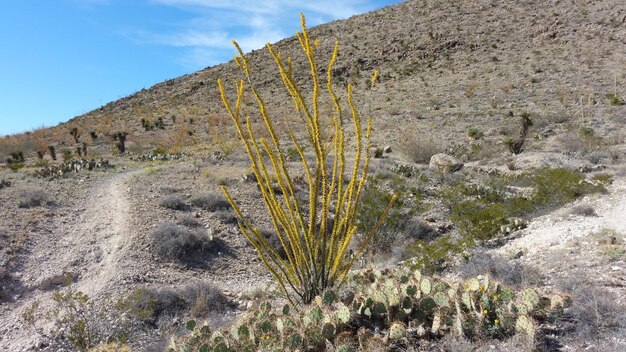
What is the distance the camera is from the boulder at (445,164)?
42.8 ft

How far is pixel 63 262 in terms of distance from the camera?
24.9ft

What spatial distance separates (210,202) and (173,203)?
77 centimetres

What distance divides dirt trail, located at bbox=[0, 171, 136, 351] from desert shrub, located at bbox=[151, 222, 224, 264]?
0.54m

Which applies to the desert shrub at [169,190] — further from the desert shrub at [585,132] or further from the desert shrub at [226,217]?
the desert shrub at [585,132]

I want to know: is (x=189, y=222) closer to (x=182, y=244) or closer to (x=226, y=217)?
(x=226, y=217)

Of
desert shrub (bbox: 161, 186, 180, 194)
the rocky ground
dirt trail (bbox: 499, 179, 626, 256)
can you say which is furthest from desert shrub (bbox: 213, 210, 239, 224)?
dirt trail (bbox: 499, 179, 626, 256)

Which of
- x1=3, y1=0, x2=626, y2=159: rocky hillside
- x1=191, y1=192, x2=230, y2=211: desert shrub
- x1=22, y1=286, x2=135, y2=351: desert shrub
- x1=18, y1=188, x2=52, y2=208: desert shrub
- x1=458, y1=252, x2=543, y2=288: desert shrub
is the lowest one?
x1=458, y1=252, x2=543, y2=288: desert shrub

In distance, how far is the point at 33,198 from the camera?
32.4 ft

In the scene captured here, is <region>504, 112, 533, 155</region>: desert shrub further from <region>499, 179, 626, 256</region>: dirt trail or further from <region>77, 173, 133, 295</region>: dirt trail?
<region>77, 173, 133, 295</region>: dirt trail

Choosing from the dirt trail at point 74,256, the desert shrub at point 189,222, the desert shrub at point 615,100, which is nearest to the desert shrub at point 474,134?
the desert shrub at point 615,100

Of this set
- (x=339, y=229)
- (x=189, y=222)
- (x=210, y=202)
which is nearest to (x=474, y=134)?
(x=210, y=202)

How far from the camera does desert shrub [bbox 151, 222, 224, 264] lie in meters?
8.04

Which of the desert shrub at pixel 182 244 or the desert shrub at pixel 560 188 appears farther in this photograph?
the desert shrub at pixel 560 188

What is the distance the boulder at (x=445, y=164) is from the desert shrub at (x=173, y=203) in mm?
7043
